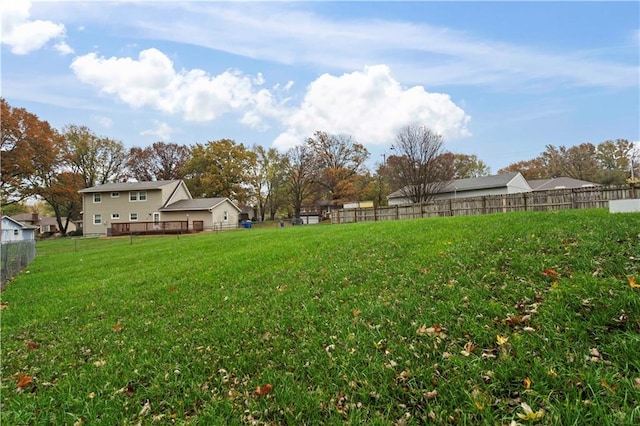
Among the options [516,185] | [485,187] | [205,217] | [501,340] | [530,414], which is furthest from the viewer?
[205,217]

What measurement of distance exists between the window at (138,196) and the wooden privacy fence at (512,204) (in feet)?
75.5

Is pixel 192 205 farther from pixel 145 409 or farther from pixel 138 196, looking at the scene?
pixel 145 409

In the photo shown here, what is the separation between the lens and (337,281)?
5.64 metres

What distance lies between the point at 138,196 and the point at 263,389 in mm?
37222

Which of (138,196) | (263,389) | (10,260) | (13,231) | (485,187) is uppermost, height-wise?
(138,196)

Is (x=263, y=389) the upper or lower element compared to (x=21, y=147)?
lower

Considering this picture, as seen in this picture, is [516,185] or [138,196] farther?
[138,196]

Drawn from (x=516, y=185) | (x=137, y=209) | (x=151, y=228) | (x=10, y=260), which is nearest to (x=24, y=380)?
(x=10, y=260)

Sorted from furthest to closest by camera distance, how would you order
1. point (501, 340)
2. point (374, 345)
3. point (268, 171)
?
point (268, 171)
point (374, 345)
point (501, 340)

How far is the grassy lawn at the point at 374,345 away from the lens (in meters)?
2.44

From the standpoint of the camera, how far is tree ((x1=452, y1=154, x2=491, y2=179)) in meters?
52.0

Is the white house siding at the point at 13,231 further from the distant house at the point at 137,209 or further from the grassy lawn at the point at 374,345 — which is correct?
the grassy lawn at the point at 374,345

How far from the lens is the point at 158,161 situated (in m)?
53.7

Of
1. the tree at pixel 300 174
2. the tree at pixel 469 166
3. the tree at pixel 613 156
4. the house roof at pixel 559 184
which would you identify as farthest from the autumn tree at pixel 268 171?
the tree at pixel 613 156
